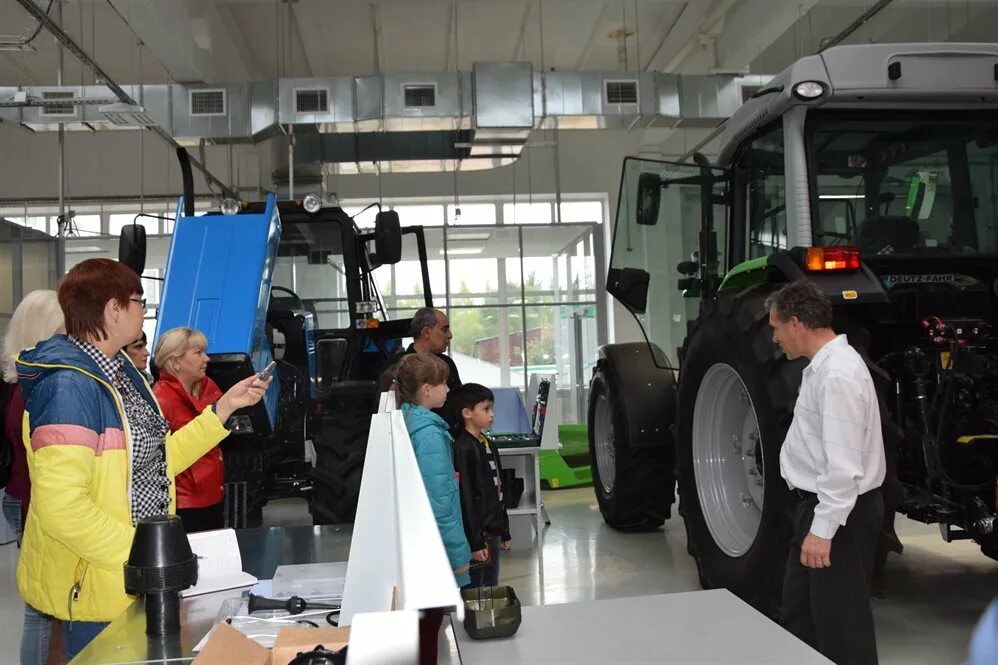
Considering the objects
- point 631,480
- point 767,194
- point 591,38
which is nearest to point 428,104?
point 591,38

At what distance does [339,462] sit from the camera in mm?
4480

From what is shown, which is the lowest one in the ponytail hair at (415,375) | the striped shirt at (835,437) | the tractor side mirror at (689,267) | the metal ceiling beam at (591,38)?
the striped shirt at (835,437)

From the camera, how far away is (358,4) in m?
9.91

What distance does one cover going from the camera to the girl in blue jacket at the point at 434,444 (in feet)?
10.2

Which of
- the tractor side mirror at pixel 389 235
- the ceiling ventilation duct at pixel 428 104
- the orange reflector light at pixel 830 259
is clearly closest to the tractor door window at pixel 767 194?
the orange reflector light at pixel 830 259

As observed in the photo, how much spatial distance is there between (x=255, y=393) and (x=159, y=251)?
10.8 meters

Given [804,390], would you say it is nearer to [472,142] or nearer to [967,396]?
[967,396]

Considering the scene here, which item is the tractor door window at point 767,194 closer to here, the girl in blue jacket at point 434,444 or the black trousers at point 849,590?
the black trousers at point 849,590

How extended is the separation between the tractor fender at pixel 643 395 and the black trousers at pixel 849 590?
9.09 ft

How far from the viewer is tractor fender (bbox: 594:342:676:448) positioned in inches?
225

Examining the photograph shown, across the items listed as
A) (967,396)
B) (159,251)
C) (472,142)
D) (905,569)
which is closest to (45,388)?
(967,396)

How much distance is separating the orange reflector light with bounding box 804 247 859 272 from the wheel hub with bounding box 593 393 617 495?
2981mm

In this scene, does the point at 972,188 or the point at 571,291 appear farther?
the point at 571,291

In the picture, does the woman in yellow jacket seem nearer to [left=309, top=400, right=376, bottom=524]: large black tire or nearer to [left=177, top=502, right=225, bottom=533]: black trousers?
[left=177, top=502, right=225, bottom=533]: black trousers
